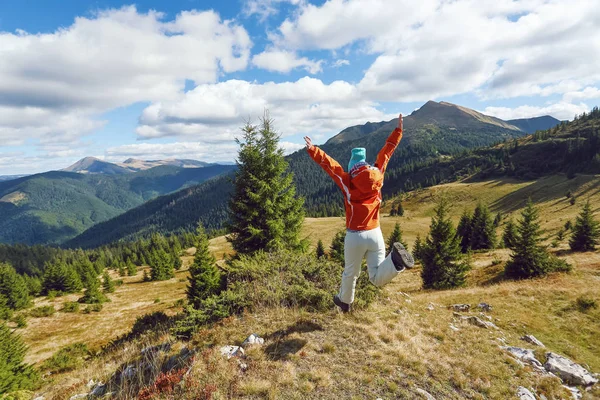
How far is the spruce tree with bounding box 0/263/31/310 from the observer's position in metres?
53.7

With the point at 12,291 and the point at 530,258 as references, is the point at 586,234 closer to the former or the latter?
the point at 530,258

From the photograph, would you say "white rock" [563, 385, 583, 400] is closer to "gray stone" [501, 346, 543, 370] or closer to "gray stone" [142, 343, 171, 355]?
"gray stone" [501, 346, 543, 370]

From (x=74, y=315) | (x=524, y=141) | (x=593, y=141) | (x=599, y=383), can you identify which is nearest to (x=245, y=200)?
(x=599, y=383)

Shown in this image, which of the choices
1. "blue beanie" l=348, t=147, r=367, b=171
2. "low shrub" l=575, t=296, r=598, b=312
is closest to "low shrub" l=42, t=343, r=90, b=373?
"blue beanie" l=348, t=147, r=367, b=171

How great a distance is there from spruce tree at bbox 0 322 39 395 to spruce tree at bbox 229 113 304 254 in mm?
14776

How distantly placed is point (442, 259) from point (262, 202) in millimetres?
18410

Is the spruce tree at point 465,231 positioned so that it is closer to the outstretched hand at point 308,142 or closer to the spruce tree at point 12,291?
the outstretched hand at point 308,142

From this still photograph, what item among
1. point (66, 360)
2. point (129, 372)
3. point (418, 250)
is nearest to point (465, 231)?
point (418, 250)

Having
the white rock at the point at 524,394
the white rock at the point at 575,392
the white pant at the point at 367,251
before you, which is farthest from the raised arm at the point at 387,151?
the white rock at the point at 575,392

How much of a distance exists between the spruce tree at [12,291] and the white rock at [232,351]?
237ft

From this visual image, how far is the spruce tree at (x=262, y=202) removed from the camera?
19734 millimetres

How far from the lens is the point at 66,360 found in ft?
90.1

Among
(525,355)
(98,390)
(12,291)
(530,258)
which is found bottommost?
(12,291)

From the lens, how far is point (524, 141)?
7574 inches
